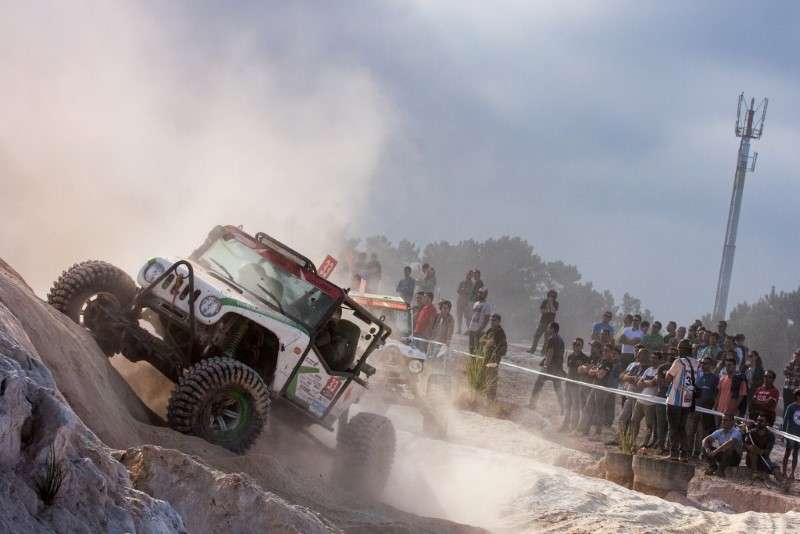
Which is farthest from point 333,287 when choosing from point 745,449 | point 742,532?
point 745,449

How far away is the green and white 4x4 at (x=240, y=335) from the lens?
351 inches

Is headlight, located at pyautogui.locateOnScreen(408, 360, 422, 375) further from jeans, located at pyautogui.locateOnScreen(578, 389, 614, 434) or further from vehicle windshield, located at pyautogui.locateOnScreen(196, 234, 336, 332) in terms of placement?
vehicle windshield, located at pyautogui.locateOnScreen(196, 234, 336, 332)

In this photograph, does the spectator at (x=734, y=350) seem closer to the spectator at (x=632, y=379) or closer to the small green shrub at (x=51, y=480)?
the spectator at (x=632, y=379)

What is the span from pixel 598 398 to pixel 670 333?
8.12 feet

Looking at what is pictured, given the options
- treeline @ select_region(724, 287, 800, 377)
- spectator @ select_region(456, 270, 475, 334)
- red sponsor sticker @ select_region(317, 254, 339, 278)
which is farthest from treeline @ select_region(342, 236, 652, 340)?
red sponsor sticker @ select_region(317, 254, 339, 278)

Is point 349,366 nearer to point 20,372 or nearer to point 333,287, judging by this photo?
point 333,287

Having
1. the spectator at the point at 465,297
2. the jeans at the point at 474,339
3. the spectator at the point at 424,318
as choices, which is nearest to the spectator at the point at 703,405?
the spectator at the point at 424,318

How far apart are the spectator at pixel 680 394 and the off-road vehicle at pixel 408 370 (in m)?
3.41

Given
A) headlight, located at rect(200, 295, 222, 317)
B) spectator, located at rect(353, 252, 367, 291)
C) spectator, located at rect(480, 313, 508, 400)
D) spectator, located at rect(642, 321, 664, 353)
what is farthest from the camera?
spectator, located at rect(353, 252, 367, 291)

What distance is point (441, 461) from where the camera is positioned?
1362 centimetres

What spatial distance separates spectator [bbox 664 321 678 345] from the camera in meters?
17.6

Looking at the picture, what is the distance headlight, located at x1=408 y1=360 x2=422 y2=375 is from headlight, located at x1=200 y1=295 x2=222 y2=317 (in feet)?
23.3

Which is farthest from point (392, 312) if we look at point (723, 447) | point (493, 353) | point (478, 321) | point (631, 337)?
point (723, 447)

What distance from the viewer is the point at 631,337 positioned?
693 inches
